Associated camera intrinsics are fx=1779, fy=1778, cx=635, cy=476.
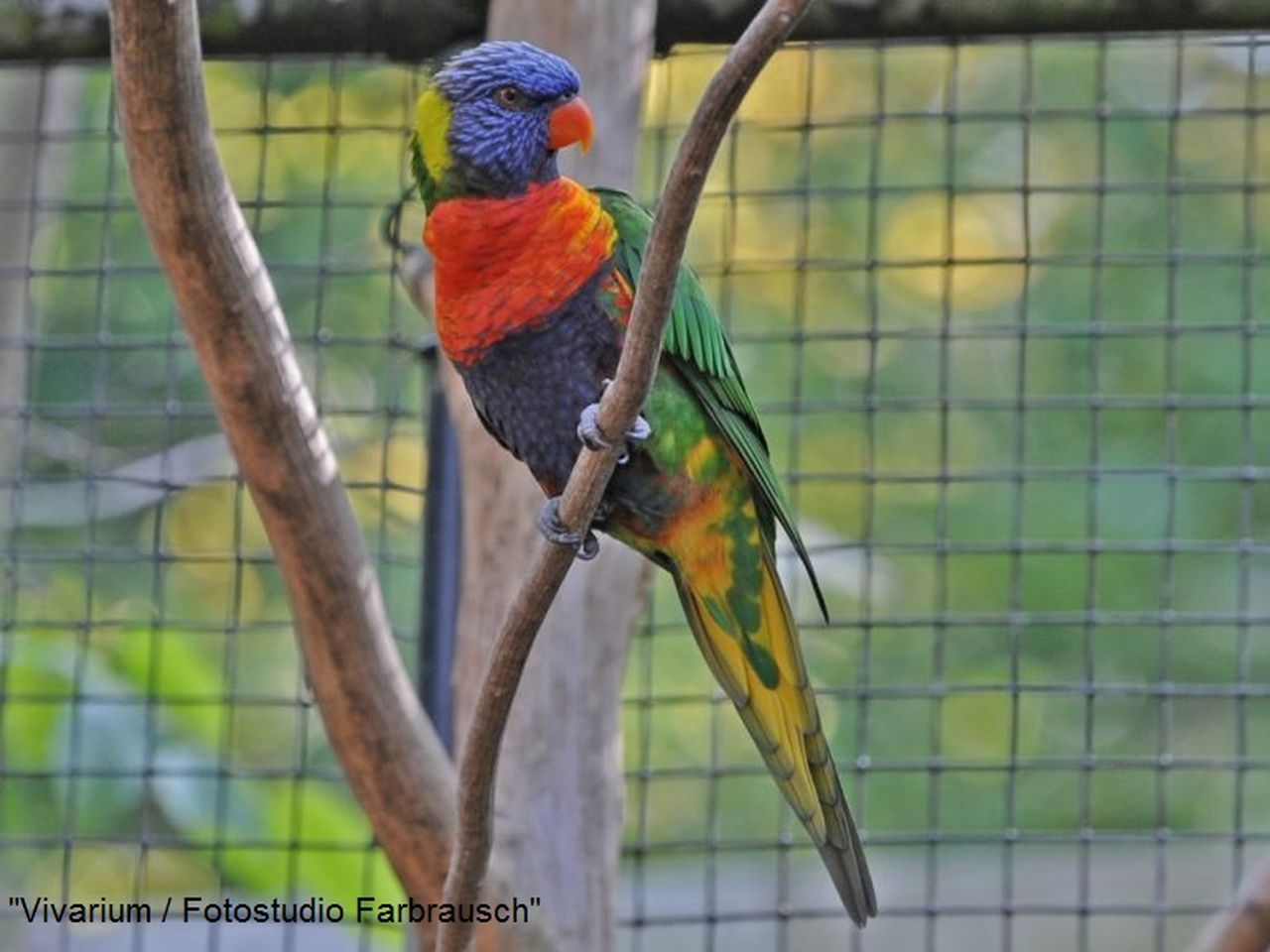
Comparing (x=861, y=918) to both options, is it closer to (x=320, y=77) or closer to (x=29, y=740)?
(x=29, y=740)

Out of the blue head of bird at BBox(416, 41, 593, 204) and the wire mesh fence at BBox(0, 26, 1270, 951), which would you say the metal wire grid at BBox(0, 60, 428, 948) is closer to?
the wire mesh fence at BBox(0, 26, 1270, 951)

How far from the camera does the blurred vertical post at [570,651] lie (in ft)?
7.00

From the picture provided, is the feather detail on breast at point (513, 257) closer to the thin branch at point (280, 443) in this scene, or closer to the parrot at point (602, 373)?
the parrot at point (602, 373)

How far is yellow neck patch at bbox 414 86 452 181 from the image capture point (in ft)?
6.39

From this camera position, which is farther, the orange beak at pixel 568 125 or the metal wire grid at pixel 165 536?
the metal wire grid at pixel 165 536

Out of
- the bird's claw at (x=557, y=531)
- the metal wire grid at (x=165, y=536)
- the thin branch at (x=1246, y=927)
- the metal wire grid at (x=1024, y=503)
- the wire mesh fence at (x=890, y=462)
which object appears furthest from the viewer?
the metal wire grid at (x=1024, y=503)

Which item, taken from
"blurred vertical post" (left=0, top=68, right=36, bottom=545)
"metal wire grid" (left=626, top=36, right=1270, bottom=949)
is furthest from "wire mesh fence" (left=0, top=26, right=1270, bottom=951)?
"blurred vertical post" (left=0, top=68, right=36, bottom=545)

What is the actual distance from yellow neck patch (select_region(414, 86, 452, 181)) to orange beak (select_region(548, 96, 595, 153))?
4.5 inches

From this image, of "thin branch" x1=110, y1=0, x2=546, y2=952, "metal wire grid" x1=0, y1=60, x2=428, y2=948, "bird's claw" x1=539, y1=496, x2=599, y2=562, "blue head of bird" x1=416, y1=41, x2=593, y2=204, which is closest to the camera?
"bird's claw" x1=539, y1=496, x2=599, y2=562

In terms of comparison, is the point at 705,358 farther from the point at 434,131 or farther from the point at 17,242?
the point at 17,242

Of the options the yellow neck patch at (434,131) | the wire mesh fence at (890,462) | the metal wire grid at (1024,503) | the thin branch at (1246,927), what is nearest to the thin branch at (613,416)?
the yellow neck patch at (434,131)

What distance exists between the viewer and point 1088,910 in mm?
2598

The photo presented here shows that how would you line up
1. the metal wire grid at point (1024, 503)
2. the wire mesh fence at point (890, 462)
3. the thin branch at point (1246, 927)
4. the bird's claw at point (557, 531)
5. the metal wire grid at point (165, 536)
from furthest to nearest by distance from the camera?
the metal wire grid at point (1024, 503) → the wire mesh fence at point (890, 462) → the metal wire grid at point (165, 536) → the thin branch at point (1246, 927) → the bird's claw at point (557, 531)

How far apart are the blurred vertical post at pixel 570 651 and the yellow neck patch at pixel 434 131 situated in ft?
0.76
